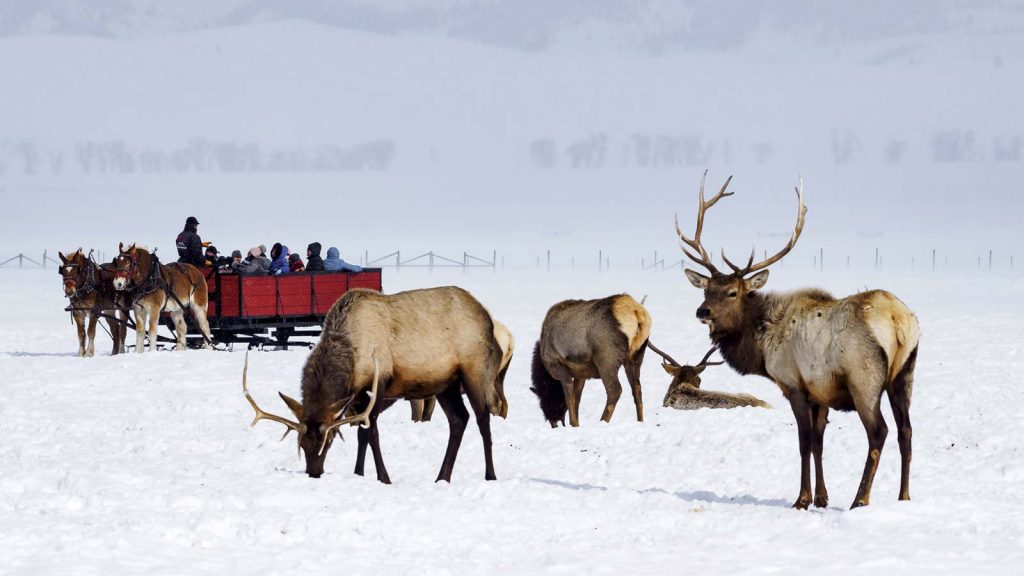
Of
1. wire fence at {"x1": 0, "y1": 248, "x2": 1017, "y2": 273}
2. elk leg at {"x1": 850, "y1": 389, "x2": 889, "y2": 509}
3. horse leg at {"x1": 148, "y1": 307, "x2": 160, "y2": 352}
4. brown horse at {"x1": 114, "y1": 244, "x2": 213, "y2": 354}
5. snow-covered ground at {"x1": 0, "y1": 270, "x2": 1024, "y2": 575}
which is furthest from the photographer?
wire fence at {"x1": 0, "y1": 248, "x2": 1017, "y2": 273}

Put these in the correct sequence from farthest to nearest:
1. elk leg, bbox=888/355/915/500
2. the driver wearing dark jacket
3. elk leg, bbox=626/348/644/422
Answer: the driver wearing dark jacket, elk leg, bbox=626/348/644/422, elk leg, bbox=888/355/915/500

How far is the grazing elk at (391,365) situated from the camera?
11195mm

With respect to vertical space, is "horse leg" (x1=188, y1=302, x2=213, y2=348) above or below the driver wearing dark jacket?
below

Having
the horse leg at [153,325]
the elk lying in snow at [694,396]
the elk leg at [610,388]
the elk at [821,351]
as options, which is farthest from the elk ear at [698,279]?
the horse leg at [153,325]

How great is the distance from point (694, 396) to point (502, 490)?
643cm

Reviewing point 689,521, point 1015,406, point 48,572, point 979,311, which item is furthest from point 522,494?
point 979,311

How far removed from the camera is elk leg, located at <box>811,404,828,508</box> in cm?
1069

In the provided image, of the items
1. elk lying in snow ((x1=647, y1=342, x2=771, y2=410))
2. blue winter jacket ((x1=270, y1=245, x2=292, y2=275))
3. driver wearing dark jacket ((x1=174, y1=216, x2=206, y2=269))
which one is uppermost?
driver wearing dark jacket ((x1=174, y1=216, x2=206, y2=269))

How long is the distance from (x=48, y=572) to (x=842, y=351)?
19.1ft

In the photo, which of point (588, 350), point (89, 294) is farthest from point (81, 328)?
point (588, 350)

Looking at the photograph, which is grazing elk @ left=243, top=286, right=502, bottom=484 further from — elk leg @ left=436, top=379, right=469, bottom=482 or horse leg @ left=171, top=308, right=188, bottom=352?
horse leg @ left=171, top=308, right=188, bottom=352

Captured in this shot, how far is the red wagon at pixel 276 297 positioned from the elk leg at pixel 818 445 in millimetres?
14473

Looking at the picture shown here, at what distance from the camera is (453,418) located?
39.8ft

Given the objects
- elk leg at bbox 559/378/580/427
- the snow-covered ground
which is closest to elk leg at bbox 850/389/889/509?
the snow-covered ground
